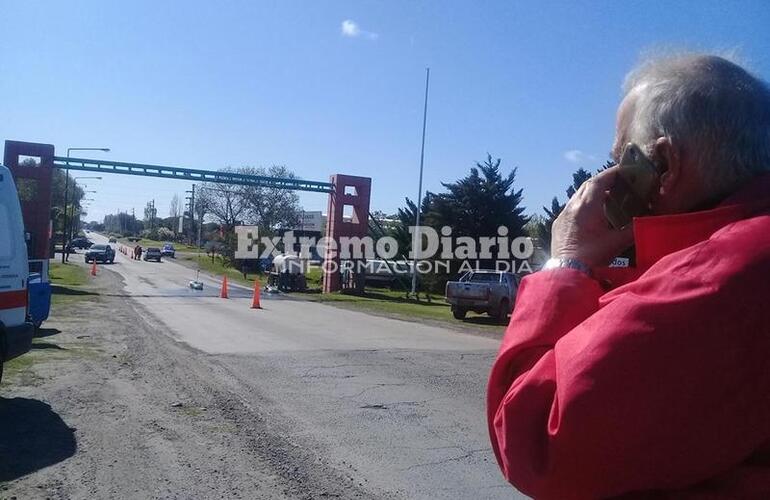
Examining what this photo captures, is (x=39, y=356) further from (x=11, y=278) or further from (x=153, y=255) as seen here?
(x=153, y=255)

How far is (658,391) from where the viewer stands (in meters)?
1.15

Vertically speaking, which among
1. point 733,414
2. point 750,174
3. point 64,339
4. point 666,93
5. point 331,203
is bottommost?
point 64,339

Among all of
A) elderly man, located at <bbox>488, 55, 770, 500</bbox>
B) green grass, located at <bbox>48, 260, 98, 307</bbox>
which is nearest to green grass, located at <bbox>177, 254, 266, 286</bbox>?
green grass, located at <bbox>48, 260, 98, 307</bbox>

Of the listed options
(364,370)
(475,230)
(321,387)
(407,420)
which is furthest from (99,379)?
(475,230)

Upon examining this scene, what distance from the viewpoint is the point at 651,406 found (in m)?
1.15

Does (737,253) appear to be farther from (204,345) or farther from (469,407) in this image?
(204,345)

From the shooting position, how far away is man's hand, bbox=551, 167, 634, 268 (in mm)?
1486

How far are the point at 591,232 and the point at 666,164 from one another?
214 millimetres

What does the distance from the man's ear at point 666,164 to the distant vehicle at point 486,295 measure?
69.1 ft

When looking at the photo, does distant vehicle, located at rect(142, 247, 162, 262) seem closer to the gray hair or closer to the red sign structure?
the red sign structure

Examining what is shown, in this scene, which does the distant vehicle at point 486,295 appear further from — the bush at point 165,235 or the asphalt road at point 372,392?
the bush at point 165,235

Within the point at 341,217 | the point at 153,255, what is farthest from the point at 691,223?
the point at 153,255

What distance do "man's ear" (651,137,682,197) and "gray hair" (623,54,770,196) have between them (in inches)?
0.6

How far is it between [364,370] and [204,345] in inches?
173
